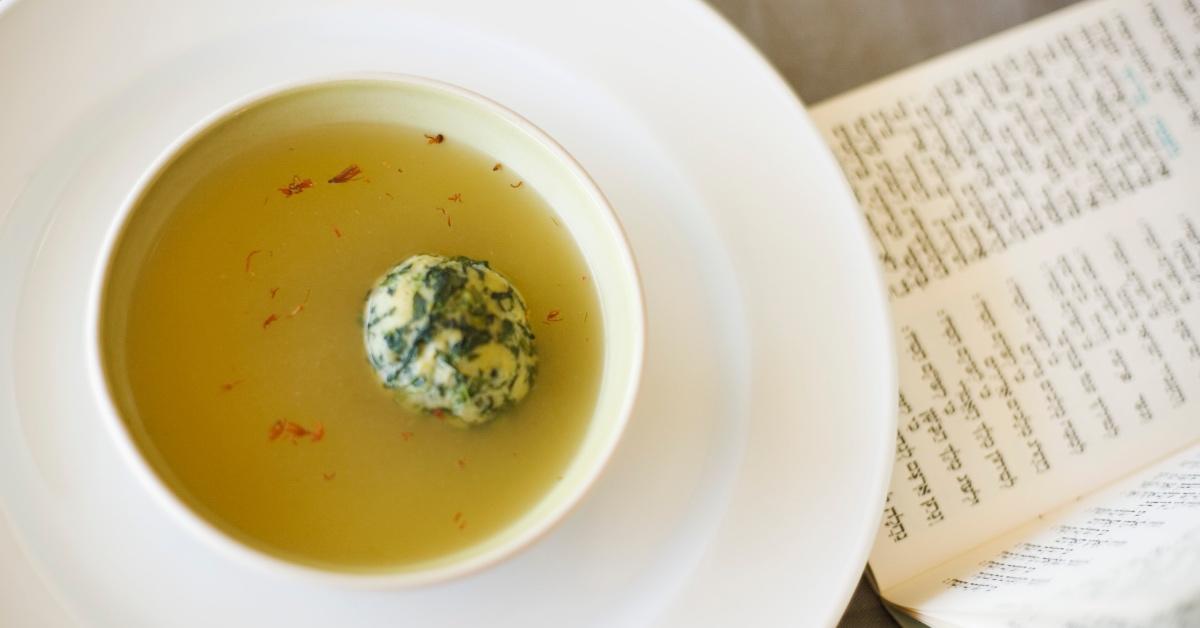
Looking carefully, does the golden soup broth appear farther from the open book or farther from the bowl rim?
the open book

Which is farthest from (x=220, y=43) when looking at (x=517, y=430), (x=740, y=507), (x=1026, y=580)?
(x=1026, y=580)

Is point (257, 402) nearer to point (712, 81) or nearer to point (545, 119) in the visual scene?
point (545, 119)

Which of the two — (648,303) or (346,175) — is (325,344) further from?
(648,303)

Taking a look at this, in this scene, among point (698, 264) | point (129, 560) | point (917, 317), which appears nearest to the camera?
point (129, 560)

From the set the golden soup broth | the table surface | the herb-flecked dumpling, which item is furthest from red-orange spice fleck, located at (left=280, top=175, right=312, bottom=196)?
the table surface

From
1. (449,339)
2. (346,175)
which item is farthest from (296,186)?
(449,339)

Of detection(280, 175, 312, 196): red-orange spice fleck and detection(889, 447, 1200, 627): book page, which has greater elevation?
detection(280, 175, 312, 196): red-orange spice fleck

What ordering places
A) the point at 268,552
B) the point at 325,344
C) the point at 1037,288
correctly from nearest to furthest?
the point at 268,552
the point at 325,344
the point at 1037,288
